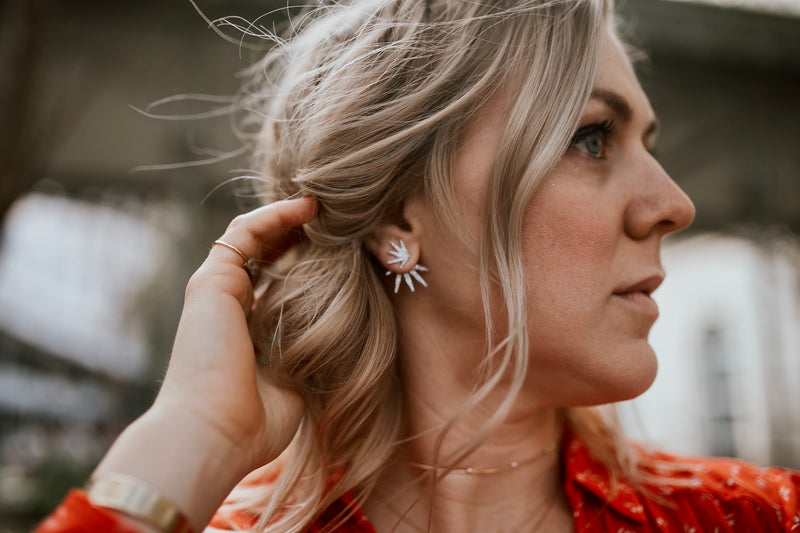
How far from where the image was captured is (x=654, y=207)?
1.36 meters

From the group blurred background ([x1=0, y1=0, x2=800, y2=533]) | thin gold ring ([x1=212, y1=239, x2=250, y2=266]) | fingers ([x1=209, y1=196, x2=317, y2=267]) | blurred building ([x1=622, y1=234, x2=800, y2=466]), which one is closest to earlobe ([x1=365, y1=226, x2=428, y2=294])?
fingers ([x1=209, y1=196, x2=317, y2=267])

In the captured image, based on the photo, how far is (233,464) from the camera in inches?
46.5

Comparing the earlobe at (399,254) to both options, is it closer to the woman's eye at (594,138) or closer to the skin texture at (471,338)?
the skin texture at (471,338)

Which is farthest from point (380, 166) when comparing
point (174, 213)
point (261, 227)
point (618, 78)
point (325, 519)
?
point (174, 213)

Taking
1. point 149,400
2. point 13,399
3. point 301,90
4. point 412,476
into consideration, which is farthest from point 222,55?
point 13,399

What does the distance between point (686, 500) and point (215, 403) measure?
1.06 meters

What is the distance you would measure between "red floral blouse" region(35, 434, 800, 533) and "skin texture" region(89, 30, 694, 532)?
0.23 ft

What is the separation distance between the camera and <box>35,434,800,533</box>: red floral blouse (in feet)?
4.72

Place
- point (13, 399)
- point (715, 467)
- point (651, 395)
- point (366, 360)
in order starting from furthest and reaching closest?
point (651, 395) → point (13, 399) → point (715, 467) → point (366, 360)

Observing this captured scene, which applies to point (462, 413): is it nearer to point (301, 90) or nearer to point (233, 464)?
point (233, 464)

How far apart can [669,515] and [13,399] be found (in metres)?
11.7

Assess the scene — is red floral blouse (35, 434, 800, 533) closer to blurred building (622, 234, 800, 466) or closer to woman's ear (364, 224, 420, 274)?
woman's ear (364, 224, 420, 274)

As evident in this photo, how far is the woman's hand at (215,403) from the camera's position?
1073mm

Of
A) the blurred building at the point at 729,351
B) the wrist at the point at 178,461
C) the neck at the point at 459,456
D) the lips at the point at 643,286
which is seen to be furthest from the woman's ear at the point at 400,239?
the blurred building at the point at 729,351
